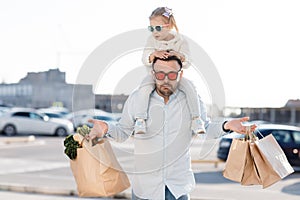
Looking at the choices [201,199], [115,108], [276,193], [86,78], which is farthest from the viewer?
[276,193]

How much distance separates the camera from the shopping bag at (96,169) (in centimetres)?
302

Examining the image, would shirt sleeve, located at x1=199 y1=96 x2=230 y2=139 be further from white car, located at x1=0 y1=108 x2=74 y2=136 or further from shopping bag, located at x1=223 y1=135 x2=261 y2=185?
white car, located at x1=0 y1=108 x2=74 y2=136

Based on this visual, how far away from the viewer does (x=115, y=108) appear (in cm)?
373

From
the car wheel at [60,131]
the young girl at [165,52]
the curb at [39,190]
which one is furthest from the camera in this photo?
the car wheel at [60,131]

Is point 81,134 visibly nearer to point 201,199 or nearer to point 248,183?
point 248,183

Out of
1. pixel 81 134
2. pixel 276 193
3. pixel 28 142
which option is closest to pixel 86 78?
pixel 81 134

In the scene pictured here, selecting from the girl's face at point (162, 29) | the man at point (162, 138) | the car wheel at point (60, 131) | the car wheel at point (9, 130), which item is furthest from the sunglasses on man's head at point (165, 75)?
the car wheel at point (9, 130)

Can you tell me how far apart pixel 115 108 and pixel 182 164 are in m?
0.89

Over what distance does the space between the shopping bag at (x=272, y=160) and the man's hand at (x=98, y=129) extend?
91 centimetres

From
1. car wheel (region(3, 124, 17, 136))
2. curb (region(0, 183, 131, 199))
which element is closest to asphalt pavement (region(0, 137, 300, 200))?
curb (region(0, 183, 131, 199))

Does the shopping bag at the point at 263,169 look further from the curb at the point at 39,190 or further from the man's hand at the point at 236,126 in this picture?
the curb at the point at 39,190

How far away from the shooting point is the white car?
23.5 metres

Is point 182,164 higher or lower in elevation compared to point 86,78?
lower

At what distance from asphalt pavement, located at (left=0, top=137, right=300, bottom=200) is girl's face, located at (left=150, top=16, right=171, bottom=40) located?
3.45 meters
